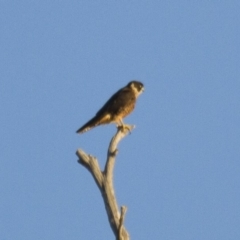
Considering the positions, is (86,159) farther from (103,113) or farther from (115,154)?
(103,113)

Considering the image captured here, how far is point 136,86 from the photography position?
12.7 meters

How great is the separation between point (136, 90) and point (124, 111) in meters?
0.78

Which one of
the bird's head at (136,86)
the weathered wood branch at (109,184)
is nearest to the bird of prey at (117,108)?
the bird's head at (136,86)

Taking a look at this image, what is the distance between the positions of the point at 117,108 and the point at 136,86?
1009mm

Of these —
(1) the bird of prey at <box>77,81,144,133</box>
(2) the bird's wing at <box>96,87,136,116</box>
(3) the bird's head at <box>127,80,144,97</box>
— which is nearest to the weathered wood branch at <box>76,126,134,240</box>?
(1) the bird of prey at <box>77,81,144,133</box>

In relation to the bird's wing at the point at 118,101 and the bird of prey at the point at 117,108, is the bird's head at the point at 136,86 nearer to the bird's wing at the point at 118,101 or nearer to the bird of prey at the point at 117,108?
the bird of prey at the point at 117,108

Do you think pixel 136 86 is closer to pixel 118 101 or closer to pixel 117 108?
pixel 118 101

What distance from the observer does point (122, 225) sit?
811 centimetres

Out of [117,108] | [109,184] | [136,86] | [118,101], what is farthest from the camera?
[136,86]

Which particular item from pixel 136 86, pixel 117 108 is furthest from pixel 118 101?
pixel 136 86

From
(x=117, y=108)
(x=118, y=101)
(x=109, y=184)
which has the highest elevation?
(x=118, y=101)

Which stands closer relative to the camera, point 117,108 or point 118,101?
point 117,108

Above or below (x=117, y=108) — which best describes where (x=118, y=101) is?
above

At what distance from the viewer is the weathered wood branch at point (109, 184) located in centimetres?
812
